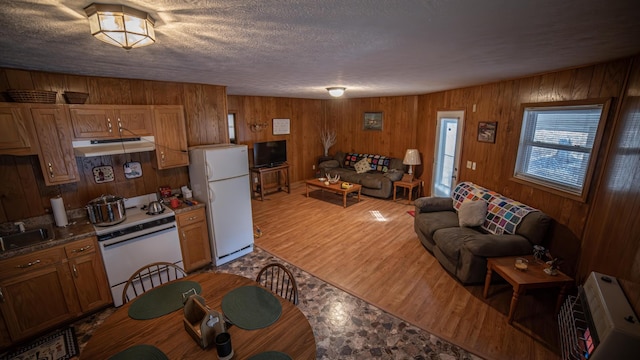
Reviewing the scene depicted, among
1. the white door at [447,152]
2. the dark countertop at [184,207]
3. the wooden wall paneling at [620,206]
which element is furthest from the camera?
the white door at [447,152]

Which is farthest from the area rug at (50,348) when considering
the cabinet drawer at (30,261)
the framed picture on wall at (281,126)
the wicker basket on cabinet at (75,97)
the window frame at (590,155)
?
the framed picture on wall at (281,126)

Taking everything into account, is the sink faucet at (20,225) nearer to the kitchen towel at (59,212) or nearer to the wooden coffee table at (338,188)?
the kitchen towel at (59,212)

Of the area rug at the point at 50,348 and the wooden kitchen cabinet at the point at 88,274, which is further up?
the wooden kitchen cabinet at the point at 88,274

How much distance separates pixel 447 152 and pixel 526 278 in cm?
323

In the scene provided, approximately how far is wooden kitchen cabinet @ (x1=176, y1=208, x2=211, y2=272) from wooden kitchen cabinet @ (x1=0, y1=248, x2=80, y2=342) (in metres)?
1.04

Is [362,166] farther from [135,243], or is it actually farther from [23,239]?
[23,239]

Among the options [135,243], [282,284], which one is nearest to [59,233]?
[135,243]

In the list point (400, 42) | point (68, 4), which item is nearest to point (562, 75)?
point (400, 42)

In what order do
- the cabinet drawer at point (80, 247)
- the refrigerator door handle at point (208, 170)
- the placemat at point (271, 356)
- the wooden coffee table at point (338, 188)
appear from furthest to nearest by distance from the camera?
the wooden coffee table at point (338, 188), the refrigerator door handle at point (208, 170), the cabinet drawer at point (80, 247), the placemat at point (271, 356)

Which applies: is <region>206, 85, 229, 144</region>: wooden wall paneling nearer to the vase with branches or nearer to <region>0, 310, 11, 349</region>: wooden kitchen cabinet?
<region>0, 310, 11, 349</region>: wooden kitchen cabinet

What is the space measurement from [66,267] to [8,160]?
1180 millimetres

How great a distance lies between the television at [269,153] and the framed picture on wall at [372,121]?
7.56ft

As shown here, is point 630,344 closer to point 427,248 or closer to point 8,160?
point 427,248

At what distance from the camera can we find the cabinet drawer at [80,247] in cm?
245
